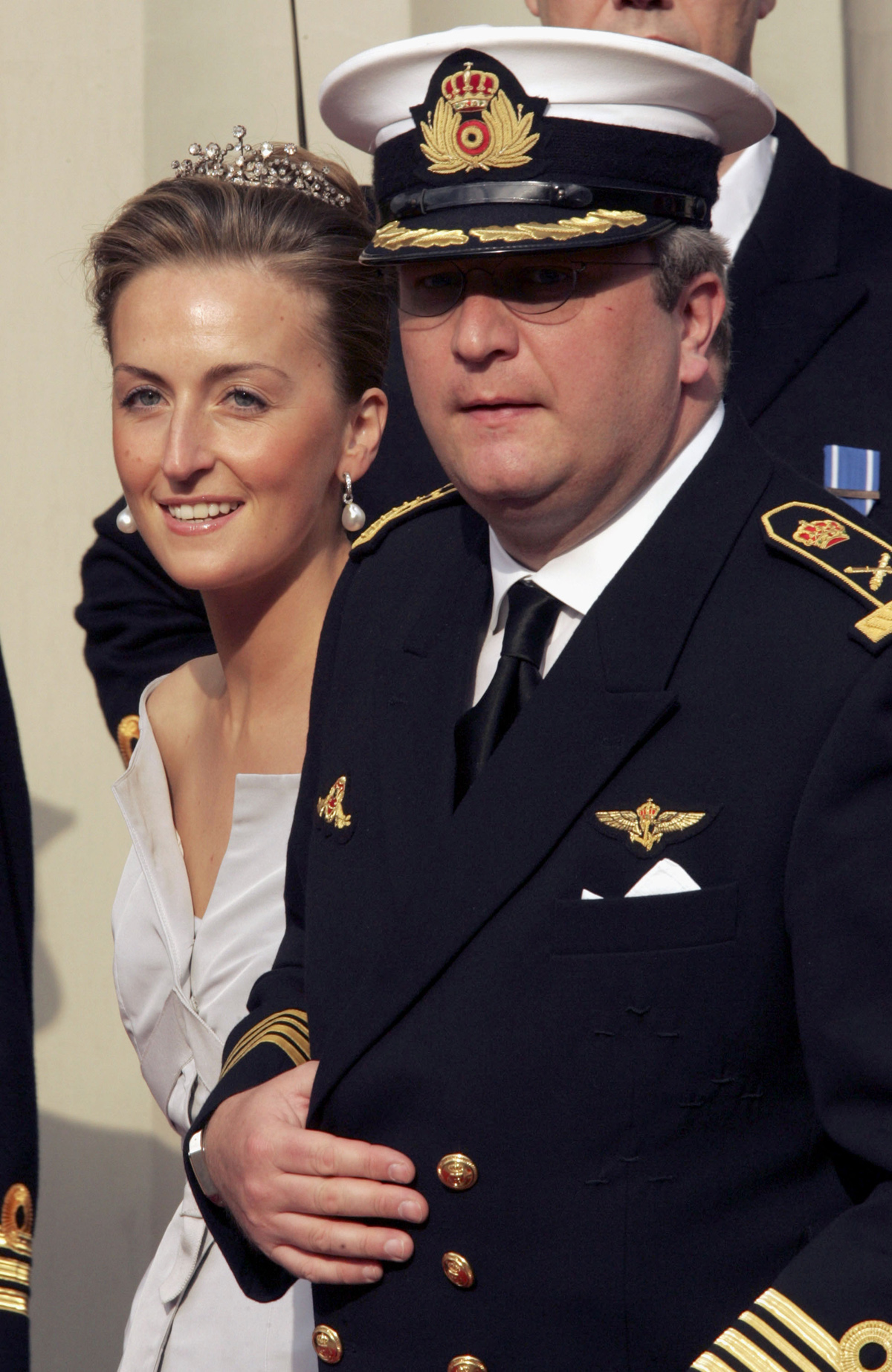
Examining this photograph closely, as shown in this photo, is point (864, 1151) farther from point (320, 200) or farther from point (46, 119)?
point (46, 119)

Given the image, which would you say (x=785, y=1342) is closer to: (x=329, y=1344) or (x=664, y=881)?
(x=664, y=881)

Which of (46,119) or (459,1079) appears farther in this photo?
(46,119)

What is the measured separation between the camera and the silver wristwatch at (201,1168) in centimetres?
188

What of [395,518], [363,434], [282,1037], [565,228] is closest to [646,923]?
[282,1037]

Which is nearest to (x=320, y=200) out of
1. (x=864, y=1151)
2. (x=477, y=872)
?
(x=477, y=872)

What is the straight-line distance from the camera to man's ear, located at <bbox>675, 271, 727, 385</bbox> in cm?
169

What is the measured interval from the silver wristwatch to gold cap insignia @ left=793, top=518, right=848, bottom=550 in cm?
91

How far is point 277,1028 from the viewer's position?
1887mm

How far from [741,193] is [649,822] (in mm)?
1524

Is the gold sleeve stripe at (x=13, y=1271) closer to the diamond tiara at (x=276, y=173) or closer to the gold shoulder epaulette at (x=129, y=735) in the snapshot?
the gold shoulder epaulette at (x=129, y=735)

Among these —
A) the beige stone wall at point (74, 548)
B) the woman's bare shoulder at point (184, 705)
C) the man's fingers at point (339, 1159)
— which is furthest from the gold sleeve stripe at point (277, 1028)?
the beige stone wall at point (74, 548)

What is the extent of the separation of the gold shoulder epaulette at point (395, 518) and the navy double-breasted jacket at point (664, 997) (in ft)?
1.51

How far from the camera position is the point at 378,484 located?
105 inches

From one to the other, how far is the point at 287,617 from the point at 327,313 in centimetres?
43
